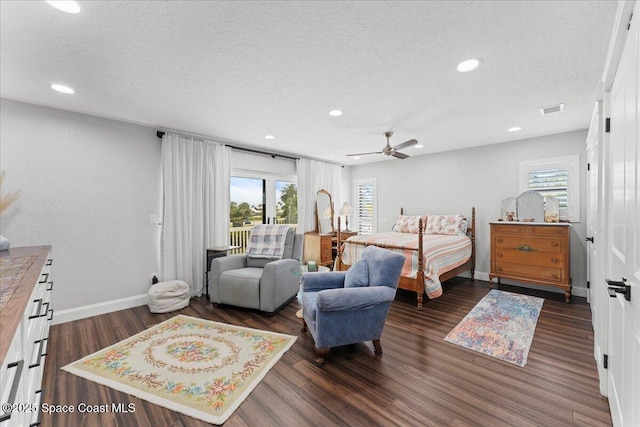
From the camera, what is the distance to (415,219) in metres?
Result: 5.45

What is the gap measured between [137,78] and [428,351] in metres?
3.59

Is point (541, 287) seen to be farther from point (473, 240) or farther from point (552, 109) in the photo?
point (552, 109)

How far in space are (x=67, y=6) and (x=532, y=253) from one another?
552cm

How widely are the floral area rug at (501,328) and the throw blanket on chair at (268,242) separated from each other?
232 centimetres

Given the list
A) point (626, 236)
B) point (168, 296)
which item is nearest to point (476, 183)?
point (626, 236)

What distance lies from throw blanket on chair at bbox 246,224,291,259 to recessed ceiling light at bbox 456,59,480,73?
2.76 metres

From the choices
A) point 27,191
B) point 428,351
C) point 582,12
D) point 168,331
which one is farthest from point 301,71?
point 27,191

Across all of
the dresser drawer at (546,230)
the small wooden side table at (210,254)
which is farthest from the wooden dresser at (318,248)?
the dresser drawer at (546,230)

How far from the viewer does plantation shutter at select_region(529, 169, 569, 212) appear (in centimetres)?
417

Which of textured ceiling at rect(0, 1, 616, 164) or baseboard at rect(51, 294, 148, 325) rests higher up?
textured ceiling at rect(0, 1, 616, 164)

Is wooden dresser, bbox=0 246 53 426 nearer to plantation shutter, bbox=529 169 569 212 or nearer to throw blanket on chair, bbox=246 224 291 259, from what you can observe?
throw blanket on chair, bbox=246 224 291 259

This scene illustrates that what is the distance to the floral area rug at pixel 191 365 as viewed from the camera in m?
1.86

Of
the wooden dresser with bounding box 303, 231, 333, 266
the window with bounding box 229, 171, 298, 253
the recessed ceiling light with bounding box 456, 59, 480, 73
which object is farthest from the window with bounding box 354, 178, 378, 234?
the recessed ceiling light with bounding box 456, 59, 480, 73

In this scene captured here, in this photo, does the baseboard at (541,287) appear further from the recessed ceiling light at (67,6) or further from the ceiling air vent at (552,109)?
the recessed ceiling light at (67,6)
